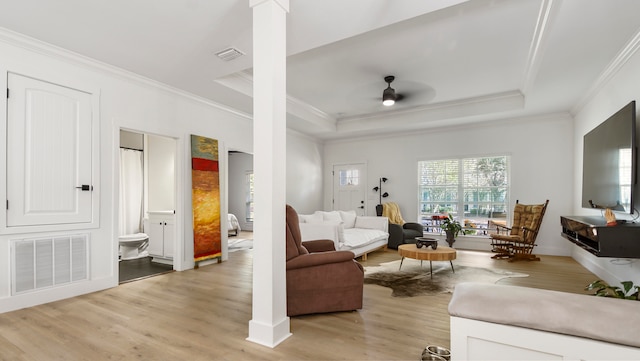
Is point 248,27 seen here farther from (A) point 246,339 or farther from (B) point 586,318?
(B) point 586,318

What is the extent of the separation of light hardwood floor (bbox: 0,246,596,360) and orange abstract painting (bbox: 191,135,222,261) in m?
1.12

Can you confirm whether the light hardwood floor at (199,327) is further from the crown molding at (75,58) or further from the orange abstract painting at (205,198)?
the crown molding at (75,58)

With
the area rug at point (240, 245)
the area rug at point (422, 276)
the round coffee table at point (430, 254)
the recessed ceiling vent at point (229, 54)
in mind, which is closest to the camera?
the recessed ceiling vent at point (229, 54)

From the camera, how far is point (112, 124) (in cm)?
402

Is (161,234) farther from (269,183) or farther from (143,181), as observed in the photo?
(269,183)

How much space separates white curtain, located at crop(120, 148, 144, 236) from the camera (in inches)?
260

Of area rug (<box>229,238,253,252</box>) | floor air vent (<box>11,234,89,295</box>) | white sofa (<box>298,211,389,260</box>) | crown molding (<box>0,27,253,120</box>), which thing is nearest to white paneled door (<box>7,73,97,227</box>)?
floor air vent (<box>11,234,89,295</box>)

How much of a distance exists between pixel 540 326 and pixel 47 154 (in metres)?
4.52

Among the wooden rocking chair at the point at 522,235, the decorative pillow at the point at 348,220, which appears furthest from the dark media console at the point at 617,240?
the decorative pillow at the point at 348,220

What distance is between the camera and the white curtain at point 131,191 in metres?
6.61

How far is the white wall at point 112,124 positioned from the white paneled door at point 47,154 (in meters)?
0.11

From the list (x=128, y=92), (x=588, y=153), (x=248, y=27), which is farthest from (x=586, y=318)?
(x=128, y=92)

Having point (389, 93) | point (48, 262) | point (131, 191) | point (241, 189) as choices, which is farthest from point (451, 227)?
point (131, 191)

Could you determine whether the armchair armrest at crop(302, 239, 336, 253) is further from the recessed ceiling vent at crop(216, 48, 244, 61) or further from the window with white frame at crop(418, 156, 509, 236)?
the window with white frame at crop(418, 156, 509, 236)
